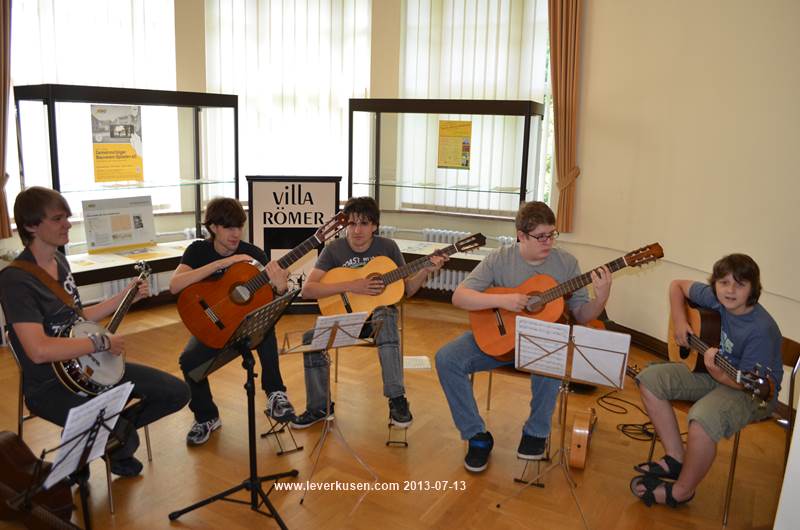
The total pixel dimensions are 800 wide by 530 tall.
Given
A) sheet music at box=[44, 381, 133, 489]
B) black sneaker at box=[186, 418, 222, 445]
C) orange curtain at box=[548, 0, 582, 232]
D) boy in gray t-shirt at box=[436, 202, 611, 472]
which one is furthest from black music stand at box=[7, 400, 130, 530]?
orange curtain at box=[548, 0, 582, 232]

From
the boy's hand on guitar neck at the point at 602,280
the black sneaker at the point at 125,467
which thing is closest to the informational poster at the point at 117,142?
the black sneaker at the point at 125,467

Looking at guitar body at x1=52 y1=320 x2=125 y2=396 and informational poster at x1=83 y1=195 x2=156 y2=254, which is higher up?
informational poster at x1=83 y1=195 x2=156 y2=254

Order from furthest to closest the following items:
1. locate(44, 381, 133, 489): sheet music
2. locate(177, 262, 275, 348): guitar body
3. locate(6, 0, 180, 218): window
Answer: locate(6, 0, 180, 218): window
locate(177, 262, 275, 348): guitar body
locate(44, 381, 133, 489): sheet music

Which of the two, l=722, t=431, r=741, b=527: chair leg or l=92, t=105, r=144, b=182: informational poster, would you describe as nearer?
l=722, t=431, r=741, b=527: chair leg

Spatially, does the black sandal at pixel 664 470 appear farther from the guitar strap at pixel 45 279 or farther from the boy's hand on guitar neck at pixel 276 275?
the guitar strap at pixel 45 279

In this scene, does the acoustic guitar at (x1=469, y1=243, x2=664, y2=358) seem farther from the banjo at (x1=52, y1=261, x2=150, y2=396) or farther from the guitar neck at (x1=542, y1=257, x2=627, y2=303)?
the banjo at (x1=52, y1=261, x2=150, y2=396)

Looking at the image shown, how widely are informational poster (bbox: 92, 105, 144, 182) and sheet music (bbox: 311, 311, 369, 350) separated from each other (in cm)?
302

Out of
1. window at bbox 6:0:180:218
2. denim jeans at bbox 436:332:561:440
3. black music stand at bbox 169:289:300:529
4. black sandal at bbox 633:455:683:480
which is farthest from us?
window at bbox 6:0:180:218

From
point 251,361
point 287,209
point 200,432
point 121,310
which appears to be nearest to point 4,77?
point 287,209

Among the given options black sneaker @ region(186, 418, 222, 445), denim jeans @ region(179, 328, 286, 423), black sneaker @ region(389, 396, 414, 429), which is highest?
denim jeans @ region(179, 328, 286, 423)

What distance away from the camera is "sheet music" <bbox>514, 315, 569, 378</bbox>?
2.92 meters

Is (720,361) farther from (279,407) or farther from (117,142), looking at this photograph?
(117,142)

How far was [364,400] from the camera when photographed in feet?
14.3

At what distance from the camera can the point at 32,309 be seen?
9.22ft
